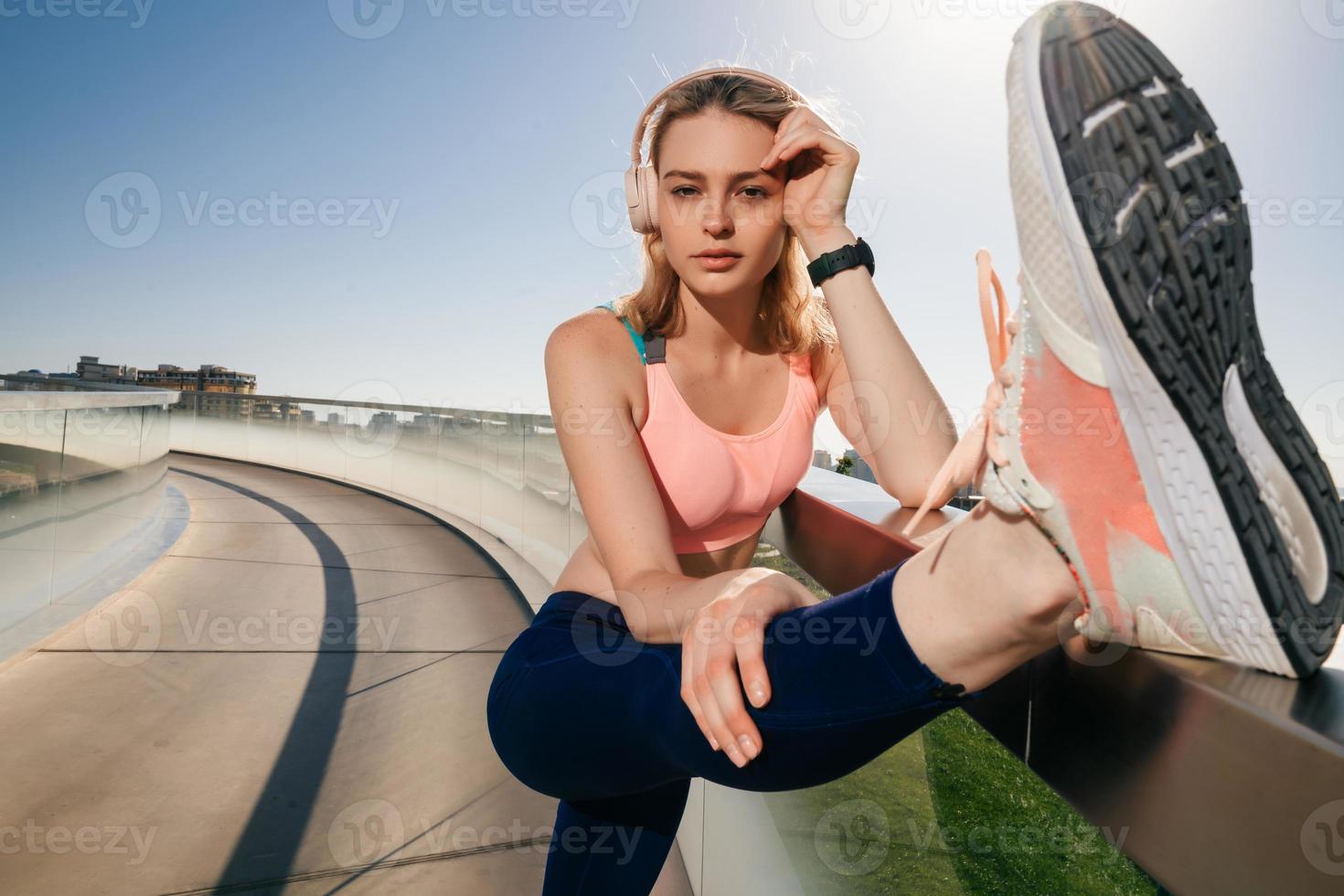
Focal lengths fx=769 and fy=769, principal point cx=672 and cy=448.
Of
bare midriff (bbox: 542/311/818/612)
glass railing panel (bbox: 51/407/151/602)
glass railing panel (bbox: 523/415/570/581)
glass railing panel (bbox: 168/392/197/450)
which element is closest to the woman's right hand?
bare midriff (bbox: 542/311/818/612)

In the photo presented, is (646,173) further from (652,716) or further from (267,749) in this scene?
(267,749)

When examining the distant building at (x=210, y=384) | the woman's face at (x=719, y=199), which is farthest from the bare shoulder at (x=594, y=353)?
the distant building at (x=210, y=384)

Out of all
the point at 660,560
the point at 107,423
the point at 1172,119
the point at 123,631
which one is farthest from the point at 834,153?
the point at 107,423

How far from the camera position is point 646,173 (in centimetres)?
171

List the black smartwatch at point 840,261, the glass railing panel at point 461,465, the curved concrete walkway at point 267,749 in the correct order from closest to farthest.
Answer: the black smartwatch at point 840,261 < the curved concrete walkway at point 267,749 < the glass railing panel at point 461,465

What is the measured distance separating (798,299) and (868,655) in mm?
1398

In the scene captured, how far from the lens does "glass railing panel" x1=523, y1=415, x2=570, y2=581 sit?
5062mm

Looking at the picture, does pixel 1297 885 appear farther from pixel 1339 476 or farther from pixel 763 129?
pixel 763 129

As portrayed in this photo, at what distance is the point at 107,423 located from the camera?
577 cm

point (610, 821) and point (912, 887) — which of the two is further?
point (610, 821)

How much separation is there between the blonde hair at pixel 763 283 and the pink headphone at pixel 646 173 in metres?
0.02

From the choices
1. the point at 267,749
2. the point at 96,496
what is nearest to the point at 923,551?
the point at 267,749

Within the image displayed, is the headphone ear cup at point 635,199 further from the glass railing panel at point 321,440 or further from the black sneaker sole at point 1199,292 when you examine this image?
the glass railing panel at point 321,440

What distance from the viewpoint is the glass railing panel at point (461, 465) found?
809 centimetres
